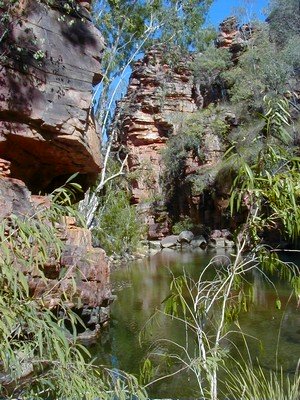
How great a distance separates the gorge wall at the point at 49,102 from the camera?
19.6 ft

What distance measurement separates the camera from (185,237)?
24.1 m

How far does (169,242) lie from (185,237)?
84 cm

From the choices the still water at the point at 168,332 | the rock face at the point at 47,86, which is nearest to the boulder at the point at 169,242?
the still water at the point at 168,332

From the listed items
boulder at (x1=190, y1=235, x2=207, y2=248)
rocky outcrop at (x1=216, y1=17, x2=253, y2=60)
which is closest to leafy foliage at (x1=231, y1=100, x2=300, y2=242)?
boulder at (x1=190, y1=235, x2=207, y2=248)

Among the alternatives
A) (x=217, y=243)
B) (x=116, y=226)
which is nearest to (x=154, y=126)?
(x=217, y=243)

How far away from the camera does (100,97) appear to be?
53.7 ft

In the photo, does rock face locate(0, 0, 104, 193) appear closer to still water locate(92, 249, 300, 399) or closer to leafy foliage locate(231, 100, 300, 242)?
still water locate(92, 249, 300, 399)

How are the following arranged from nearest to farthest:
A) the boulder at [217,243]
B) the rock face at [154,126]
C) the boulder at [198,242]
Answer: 1. the boulder at [217,243]
2. the boulder at [198,242]
3. the rock face at [154,126]

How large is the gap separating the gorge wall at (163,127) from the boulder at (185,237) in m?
1.54

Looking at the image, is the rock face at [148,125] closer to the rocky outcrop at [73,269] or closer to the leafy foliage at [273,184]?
the rocky outcrop at [73,269]

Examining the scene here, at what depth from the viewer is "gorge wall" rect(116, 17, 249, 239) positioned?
1050 inches

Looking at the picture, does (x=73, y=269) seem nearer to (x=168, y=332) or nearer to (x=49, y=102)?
(x=49, y=102)

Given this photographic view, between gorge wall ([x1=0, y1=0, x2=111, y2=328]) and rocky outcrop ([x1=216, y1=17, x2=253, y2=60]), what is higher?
rocky outcrop ([x1=216, y1=17, x2=253, y2=60])

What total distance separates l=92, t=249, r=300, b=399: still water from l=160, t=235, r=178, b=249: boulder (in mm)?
11801
